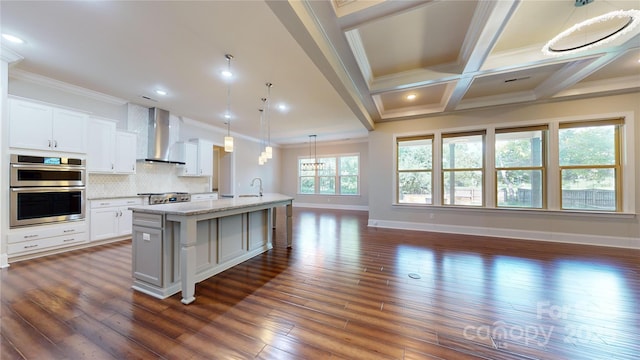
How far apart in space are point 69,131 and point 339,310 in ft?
16.4

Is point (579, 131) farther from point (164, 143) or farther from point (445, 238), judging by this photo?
point (164, 143)

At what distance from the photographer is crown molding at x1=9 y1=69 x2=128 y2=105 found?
3.38m

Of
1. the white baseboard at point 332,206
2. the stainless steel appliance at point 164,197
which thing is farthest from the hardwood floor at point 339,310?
the white baseboard at point 332,206

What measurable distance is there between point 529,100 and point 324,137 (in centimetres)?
586

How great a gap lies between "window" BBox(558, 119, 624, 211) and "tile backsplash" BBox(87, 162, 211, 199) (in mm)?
8491

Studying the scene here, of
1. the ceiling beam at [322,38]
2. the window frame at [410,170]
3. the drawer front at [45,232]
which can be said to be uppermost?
the ceiling beam at [322,38]

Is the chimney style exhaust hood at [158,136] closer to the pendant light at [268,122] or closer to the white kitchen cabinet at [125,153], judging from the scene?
the white kitchen cabinet at [125,153]

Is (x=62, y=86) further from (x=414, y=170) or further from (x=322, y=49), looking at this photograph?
(x=414, y=170)

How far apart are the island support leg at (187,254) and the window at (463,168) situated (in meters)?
5.25

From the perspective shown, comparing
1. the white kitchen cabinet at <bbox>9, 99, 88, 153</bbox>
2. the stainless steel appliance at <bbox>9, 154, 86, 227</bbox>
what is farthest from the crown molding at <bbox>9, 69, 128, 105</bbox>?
the stainless steel appliance at <bbox>9, 154, 86, 227</bbox>

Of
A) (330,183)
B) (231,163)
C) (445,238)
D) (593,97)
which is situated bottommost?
(445,238)

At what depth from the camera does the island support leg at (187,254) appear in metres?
2.01

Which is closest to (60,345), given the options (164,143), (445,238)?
(164,143)

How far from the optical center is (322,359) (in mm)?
1408
